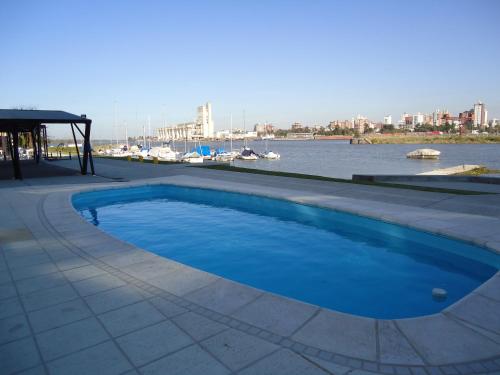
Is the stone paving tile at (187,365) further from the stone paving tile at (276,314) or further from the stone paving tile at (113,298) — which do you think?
the stone paving tile at (113,298)

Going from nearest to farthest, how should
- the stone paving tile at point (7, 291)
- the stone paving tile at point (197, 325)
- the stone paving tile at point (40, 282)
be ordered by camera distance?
the stone paving tile at point (197, 325) < the stone paving tile at point (7, 291) < the stone paving tile at point (40, 282)

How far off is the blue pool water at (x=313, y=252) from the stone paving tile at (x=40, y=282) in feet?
8.65

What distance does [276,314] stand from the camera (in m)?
3.67

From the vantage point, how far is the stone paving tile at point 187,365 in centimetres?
277

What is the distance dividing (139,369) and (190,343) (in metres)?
0.51

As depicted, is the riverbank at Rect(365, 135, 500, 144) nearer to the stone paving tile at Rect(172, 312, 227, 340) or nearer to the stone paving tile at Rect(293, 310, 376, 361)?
the stone paving tile at Rect(293, 310, 376, 361)

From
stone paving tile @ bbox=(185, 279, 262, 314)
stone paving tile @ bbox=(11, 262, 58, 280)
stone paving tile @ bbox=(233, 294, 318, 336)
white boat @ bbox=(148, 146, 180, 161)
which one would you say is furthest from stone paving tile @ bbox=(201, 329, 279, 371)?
white boat @ bbox=(148, 146, 180, 161)

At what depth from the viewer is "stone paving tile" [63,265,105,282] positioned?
480 centimetres

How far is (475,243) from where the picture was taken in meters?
6.01

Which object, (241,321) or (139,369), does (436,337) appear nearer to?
(241,321)

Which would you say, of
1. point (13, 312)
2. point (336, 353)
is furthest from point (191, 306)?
point (13, 312)

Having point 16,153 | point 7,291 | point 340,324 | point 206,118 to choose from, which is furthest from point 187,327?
point 206,118

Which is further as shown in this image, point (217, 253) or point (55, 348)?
point (217, 253)

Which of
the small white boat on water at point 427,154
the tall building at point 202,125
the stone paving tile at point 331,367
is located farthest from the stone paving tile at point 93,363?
the tall building at point 202,125
